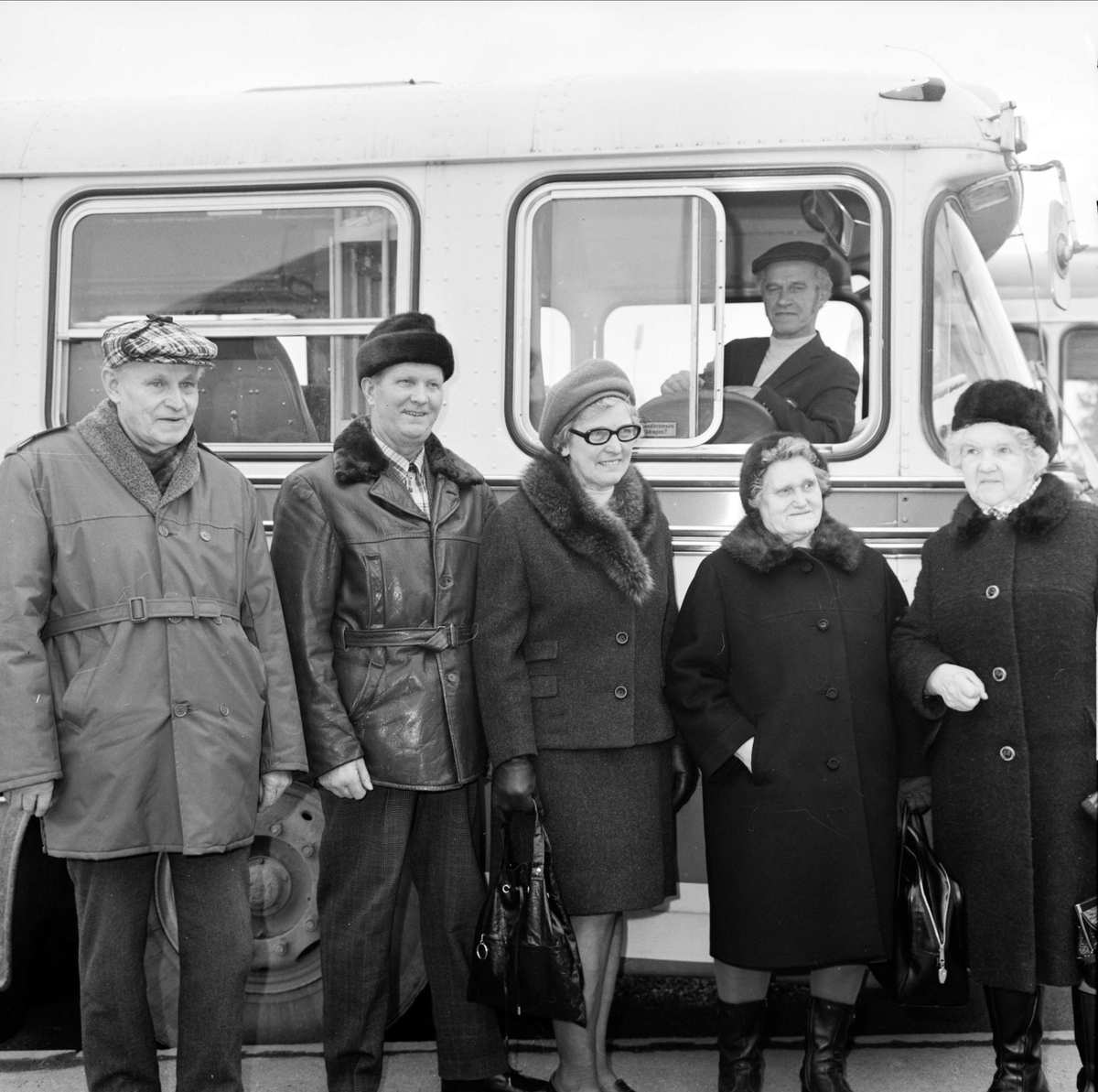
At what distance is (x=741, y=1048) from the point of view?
3.22m

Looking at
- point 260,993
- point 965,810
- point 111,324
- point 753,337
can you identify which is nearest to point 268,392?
point 111,324

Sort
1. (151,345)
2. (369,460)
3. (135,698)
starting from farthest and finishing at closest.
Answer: (369,460) → (151,345) → (135,698)

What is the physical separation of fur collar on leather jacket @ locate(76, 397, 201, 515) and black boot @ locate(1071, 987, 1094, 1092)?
2.57m

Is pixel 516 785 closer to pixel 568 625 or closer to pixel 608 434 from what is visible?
pixel 568 625

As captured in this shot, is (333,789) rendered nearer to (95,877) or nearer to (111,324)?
(95,877)

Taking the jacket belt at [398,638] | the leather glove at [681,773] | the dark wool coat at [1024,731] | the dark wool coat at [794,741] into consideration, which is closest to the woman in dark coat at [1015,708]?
the dark wool coat at [1024,731]

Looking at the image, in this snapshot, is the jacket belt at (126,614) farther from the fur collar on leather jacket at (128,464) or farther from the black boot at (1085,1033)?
the black boot at (1085,1033)

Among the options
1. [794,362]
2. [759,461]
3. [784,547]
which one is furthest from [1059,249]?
[784,547]

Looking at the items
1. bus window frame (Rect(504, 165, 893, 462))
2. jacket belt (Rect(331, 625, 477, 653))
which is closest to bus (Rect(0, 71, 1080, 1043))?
bus window frame (Rect(504, 165, 893, 462))

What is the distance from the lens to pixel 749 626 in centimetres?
320

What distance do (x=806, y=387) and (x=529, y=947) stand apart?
72.4 inches

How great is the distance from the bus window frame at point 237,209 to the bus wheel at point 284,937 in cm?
119

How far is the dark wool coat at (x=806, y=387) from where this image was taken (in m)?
3.70

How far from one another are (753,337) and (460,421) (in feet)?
3.10
